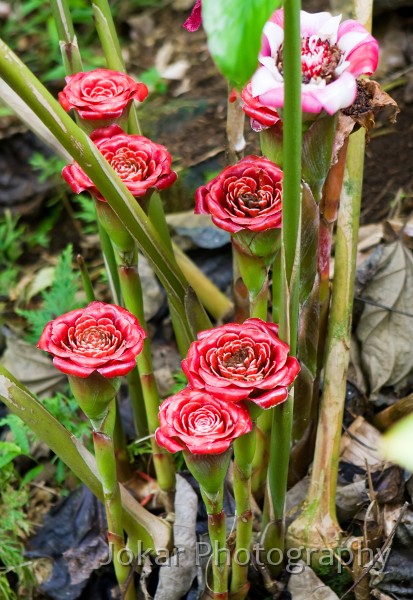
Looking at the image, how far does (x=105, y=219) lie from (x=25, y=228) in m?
1.50

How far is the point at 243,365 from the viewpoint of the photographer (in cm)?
100

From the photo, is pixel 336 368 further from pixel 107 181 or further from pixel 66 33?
pixel 66 33

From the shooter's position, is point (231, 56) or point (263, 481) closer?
point (231, 56)

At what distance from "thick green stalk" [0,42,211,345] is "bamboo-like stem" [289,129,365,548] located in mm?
250

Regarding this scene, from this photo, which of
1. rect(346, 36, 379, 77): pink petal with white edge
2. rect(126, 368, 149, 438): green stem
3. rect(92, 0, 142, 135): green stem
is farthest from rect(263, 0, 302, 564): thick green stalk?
rect(92, 0, 142, 135): green stem

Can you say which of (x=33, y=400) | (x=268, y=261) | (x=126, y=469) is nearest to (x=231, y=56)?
(x=268, y=261)

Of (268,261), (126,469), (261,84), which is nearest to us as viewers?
(261,84)

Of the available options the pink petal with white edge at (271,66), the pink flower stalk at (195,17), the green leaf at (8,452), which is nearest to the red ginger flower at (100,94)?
the pink flower stalk at (195,17)

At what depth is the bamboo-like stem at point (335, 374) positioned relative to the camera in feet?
4.41

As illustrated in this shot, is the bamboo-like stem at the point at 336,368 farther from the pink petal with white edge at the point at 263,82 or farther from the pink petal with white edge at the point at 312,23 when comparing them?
the pink petal with white edge at the point at 263,82

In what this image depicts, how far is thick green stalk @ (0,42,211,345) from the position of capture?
0.90m

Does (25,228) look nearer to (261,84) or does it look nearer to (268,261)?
(268,261)

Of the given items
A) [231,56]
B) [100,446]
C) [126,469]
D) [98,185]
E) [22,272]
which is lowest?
[22,272]

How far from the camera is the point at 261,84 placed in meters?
0.92
